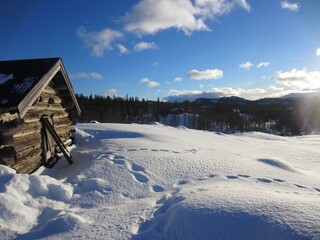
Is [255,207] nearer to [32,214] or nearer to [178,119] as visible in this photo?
[32,214]

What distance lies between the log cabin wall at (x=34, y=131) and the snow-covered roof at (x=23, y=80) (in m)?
0.88

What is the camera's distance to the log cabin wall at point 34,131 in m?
7.71

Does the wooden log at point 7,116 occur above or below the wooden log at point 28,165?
above

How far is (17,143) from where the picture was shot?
7.67m

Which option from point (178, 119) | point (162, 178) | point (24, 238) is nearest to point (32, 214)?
point (24, 238)

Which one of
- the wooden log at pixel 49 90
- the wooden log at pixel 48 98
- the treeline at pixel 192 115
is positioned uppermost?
the wooden log at pixel 49 90

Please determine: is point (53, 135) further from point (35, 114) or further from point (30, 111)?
point (30, 111)

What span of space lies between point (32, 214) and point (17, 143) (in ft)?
9.99

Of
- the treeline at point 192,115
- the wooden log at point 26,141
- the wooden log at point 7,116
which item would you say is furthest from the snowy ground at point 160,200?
the treeline at point 192,115

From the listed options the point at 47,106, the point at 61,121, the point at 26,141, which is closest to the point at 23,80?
the point at 26,141

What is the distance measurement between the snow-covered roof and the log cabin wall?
88 cm

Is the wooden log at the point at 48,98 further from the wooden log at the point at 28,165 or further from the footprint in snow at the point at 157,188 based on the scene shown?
the footprint in snow at the point at 157,188

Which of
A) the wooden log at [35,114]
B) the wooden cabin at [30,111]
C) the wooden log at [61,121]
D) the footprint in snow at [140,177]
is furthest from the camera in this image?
the wooden log at [61,121]

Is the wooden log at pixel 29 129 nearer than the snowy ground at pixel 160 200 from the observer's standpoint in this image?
No
